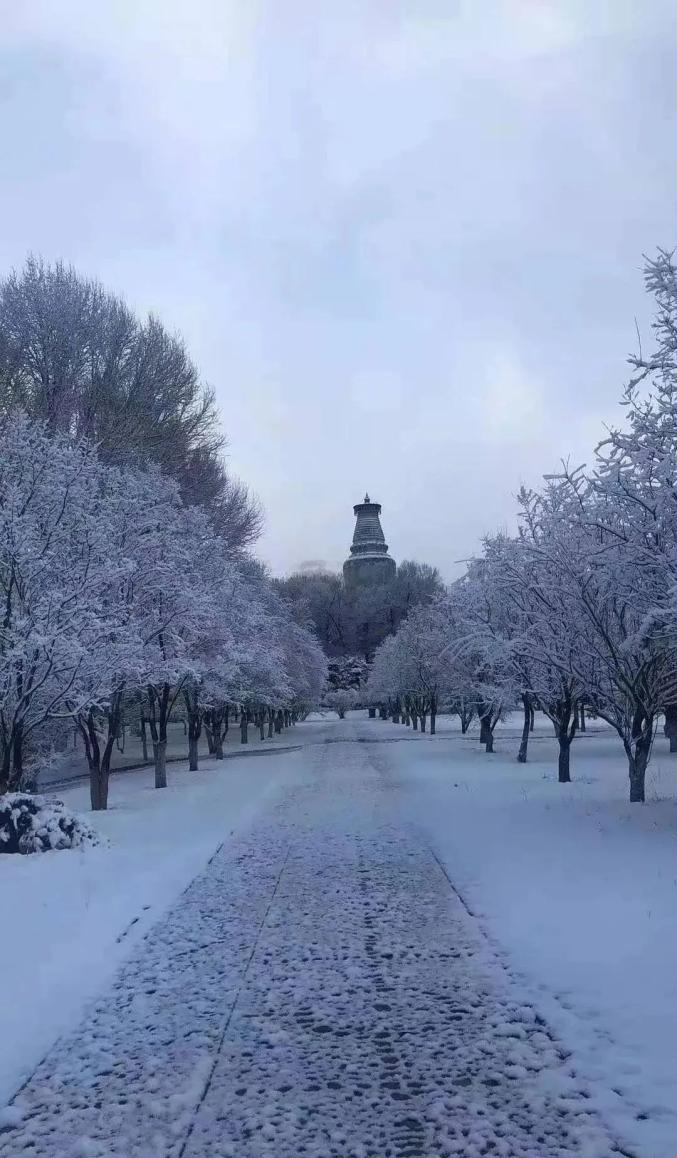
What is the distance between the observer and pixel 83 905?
9492 mm

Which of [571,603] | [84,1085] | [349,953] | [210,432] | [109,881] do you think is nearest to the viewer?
[84,1085]

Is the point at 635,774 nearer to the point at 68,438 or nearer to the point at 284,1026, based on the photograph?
the point at 284,1026

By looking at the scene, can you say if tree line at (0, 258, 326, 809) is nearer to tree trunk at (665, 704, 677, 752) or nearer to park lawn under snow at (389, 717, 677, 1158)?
park lawn under snow at (389, 717, 677, 1158)

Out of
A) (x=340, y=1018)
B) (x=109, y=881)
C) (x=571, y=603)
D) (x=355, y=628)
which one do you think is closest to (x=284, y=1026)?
(x=340, y=1018)

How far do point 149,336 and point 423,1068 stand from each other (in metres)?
28.3

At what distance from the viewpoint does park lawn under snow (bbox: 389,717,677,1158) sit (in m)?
5.12

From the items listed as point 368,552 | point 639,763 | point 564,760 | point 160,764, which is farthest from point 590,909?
point 368,552

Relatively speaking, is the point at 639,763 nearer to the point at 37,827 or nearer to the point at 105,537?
the point at 37,827

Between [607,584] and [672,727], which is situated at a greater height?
[607,584]

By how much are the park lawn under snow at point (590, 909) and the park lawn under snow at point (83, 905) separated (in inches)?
142

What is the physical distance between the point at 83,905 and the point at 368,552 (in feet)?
466

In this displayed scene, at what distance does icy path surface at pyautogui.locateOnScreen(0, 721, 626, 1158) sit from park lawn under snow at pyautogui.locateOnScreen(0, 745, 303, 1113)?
0.91 ft

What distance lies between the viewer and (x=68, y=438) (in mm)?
17844

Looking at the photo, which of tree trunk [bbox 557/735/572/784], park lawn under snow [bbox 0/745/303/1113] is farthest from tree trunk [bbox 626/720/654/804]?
park lawn under snow [bbox 0/745/303/1113]
